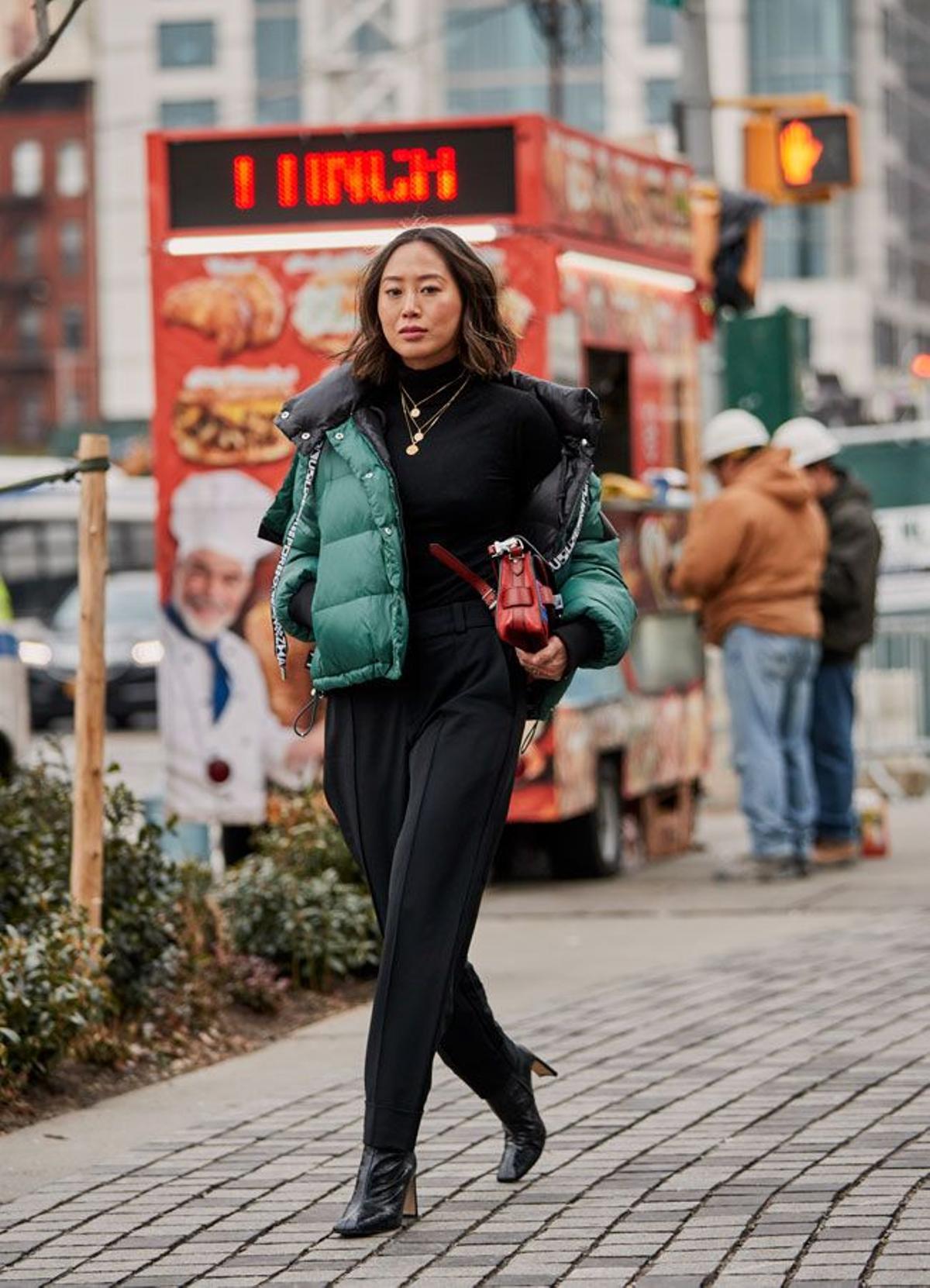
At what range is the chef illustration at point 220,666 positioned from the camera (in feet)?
39.5

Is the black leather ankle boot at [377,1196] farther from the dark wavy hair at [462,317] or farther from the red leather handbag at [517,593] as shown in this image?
the dark wavy hair at [462,317]

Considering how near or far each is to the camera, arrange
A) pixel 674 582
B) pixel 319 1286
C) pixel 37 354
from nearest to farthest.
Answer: pixel 319 1286
pixel 674 582
pixel 37 354

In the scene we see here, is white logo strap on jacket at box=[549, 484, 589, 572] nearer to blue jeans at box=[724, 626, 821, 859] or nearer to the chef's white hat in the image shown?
the chef's white hat

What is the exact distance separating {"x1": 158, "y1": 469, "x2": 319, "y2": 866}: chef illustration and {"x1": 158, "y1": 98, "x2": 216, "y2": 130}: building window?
87675 mm

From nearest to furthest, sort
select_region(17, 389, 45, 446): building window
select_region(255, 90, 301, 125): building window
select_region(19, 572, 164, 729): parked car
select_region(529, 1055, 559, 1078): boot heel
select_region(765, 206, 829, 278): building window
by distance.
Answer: select_region(529, 1055, 559, 1078): boot heel, select_region(19, 572, 164, 729): parked car, select_region(765, 206, 829, 278): building window, select_region(255, 90, 301, 125): building window, select_region(17, 389, 45, 446): building window

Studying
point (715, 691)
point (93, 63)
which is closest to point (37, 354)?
point (93, 63)

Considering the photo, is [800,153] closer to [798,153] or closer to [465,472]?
[798,153]

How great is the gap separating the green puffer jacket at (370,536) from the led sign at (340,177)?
234 inches

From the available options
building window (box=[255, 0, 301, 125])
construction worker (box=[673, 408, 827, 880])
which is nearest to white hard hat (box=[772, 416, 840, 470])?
construction worker (box=[673, 408, 827, 880])

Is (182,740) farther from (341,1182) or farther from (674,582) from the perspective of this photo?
(341,1182)

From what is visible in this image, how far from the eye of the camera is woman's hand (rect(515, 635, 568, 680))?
5.75 metres

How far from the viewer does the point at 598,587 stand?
5930 mm

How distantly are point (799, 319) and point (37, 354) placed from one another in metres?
94.1

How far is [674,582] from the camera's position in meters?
12.8
